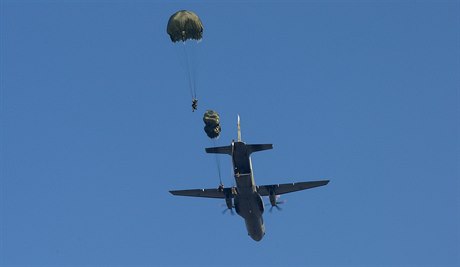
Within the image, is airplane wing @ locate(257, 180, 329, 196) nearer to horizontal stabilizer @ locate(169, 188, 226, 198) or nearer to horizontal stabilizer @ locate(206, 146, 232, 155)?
horizontal stabilizer @ locate(169, 188, 226, 198)

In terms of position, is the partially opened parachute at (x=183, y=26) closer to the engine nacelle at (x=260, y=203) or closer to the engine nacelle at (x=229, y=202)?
the engine nacelle at (x=260, y=203)

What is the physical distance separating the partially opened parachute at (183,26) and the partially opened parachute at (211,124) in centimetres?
802

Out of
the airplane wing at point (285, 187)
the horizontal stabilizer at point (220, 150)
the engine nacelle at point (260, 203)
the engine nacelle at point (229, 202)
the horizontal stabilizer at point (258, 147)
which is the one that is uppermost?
the horizontal stabilizer at point (220, 150)

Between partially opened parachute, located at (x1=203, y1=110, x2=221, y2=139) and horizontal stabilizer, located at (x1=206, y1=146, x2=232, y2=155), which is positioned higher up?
horizontal stabilizer, located at (x1=206, y1=146, x2=232, y2=155)

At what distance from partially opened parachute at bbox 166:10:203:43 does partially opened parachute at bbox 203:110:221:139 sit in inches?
316

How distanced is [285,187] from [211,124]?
62.2ft

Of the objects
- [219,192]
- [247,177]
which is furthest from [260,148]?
[219,192]

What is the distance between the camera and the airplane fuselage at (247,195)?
96.7 m

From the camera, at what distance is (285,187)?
108 meters

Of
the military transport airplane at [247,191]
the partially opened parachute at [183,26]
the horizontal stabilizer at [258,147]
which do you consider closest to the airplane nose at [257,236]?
the military transport airplane at [247,191]

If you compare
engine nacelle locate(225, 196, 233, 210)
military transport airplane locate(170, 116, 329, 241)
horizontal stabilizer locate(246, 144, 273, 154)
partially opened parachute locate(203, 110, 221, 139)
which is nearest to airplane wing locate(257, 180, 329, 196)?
military transport airplane locate(170, 116, 329, 241)

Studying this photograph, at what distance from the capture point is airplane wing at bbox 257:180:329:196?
10688 centimetres

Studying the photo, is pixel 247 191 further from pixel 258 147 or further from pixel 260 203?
pixel 258 147

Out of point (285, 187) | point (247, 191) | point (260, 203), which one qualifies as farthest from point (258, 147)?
point (285, 187)
